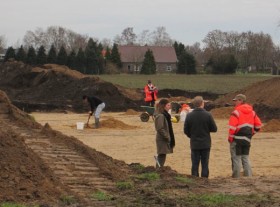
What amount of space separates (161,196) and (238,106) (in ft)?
11.4

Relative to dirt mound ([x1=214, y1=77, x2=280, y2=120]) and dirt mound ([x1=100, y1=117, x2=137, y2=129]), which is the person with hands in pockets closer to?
dirt mound ([x1=100, y1=117, x2=137, y2=129])

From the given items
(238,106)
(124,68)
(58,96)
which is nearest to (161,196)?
(238,106)

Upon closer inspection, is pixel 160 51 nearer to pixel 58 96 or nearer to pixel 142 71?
pixel 142 71

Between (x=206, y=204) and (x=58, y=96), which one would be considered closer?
(x=206, y=204)

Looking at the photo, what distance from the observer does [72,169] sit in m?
10.5

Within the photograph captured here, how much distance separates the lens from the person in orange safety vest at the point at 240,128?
35.9 ft

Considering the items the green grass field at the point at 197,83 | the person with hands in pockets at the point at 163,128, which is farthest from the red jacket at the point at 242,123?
the green grass field at the point at 197,83

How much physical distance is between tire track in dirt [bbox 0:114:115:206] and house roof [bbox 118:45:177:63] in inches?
3838

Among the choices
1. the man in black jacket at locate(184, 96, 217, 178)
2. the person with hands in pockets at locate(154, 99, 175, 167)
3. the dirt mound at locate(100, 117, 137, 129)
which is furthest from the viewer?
the dirt mound at locate(100, 117, 137, 129)

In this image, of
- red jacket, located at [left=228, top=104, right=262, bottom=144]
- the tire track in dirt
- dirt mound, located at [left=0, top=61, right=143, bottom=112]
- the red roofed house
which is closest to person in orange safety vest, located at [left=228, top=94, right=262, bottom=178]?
red jacket, located at [left=228, top=104, right=262, bottom=144]

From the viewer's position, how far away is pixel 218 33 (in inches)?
4417

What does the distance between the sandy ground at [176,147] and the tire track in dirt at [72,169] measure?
255 centimetres

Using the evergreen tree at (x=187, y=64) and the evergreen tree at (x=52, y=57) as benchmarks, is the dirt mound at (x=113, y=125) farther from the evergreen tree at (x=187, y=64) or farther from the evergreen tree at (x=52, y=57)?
the evergreen tree at (x=187, y=64)

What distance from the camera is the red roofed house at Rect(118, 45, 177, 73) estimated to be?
364ft
